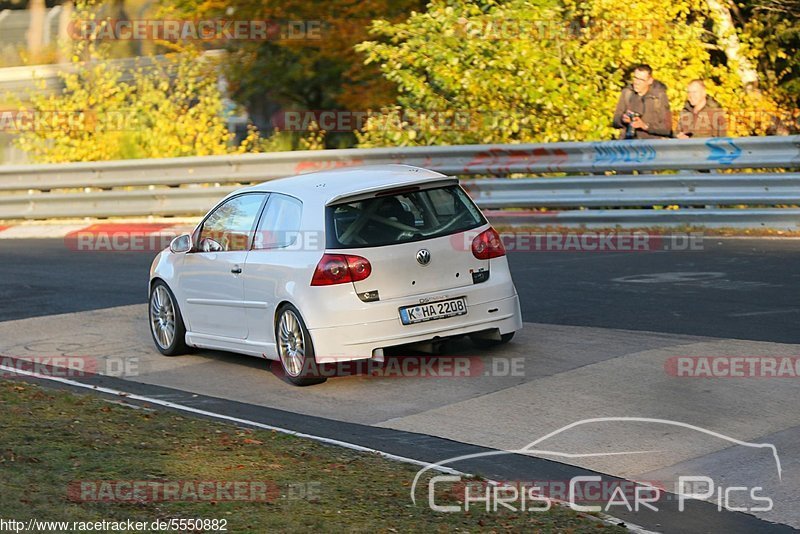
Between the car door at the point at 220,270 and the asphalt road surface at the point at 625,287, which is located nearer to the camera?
the car door at the point at 220,270

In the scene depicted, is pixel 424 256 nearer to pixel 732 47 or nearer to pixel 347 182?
pixel 347 182

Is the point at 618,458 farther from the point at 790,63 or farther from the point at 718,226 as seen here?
the point at 790,63

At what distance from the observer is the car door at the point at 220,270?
35.8 feet

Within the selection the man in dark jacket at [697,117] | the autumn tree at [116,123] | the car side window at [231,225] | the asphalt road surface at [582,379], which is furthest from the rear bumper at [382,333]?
the autumn tree at [116,123]

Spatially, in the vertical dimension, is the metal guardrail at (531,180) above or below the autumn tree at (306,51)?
below

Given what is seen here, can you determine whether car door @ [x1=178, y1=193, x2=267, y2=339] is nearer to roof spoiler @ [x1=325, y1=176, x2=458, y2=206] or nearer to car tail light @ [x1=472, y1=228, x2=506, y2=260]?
roof spoiler @ [x1=325, y1=176, x2=458, y2=206]

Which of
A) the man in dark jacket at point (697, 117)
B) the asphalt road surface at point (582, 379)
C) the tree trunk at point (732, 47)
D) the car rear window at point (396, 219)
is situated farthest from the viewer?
the tree trunk at point (732, 47)

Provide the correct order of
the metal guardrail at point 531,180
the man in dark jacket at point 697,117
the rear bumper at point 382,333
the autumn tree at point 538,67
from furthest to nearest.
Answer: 1. the autumn tree at point 538,67
2. the man in dark jacket at point 697,117
3. the metal guardrail at point 531,180
4. the rear bumper at point 382,333

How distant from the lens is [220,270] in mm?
11141

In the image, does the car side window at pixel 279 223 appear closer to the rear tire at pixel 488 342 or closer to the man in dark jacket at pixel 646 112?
the rear tire at pixel 488 342

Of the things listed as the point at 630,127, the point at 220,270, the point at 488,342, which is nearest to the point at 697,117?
the point at 630,127

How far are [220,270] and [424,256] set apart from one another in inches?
77.6

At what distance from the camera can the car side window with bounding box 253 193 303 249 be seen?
A: 1039cm

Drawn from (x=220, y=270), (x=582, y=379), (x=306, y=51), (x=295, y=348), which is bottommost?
(x=582, y=379)
